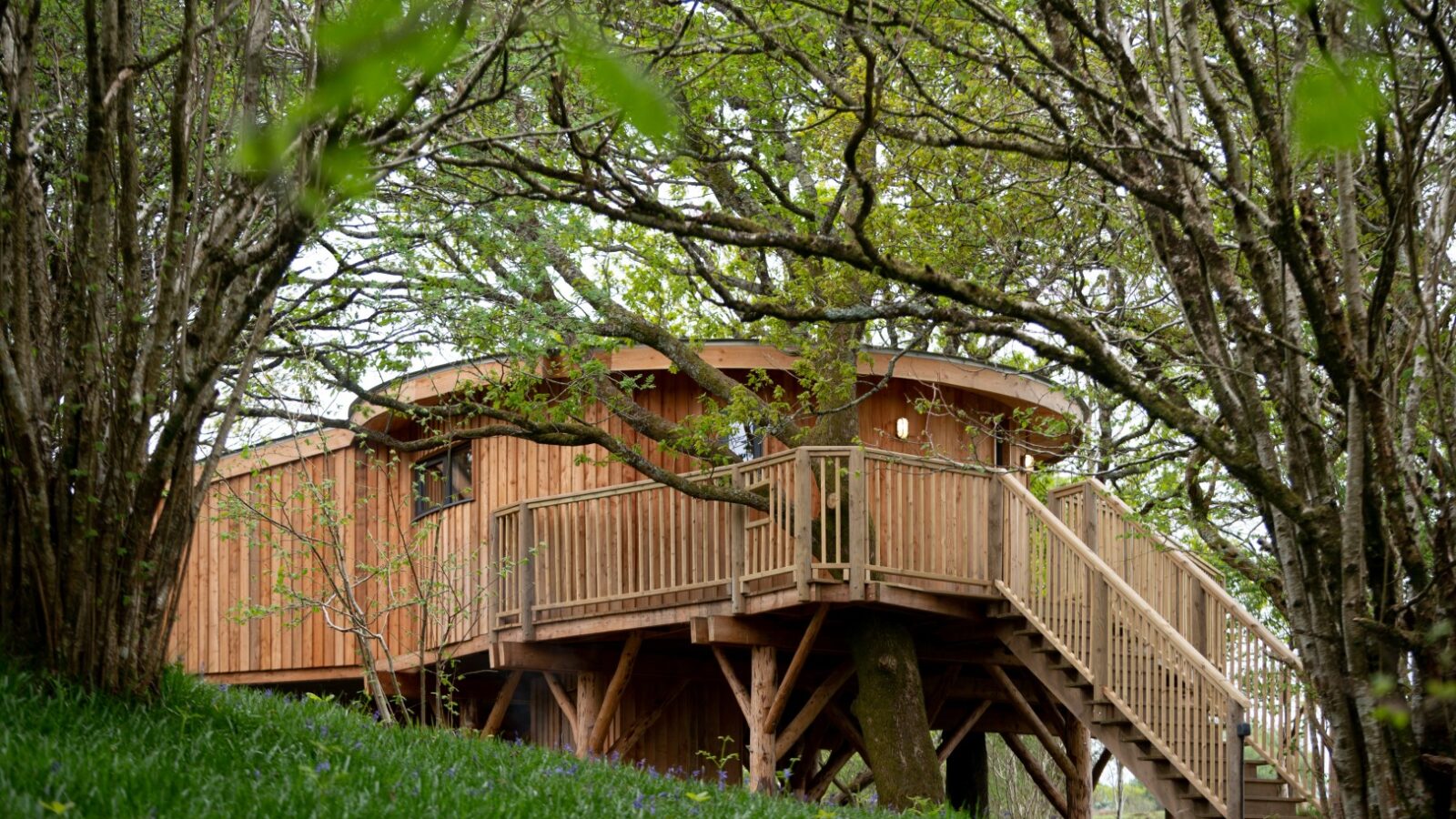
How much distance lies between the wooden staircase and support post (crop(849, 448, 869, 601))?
1329 millimetres

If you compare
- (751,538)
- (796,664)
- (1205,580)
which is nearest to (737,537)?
(751,538)

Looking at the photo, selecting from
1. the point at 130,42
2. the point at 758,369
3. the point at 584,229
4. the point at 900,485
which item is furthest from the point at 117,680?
the point at 758,369

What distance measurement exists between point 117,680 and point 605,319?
6948mm

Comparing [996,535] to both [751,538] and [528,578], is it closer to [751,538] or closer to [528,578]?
[751,538]

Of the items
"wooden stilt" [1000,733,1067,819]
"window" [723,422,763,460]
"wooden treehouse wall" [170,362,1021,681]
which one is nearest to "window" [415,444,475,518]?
"wooden treehouse wall" [170,362,1021,681]

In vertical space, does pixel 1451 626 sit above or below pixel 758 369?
below

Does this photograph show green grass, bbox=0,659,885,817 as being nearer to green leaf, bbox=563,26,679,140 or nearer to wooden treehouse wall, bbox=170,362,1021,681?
green leaf, bbox=563,26,679,140

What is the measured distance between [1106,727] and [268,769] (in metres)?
7.55

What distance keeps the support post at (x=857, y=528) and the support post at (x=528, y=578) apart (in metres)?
3.73

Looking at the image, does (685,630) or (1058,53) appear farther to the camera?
(685,630)

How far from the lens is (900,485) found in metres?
13.4

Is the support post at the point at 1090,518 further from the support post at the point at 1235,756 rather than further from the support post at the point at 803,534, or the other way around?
the support post at the point at 1235,756

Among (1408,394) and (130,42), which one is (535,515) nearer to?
(130,42)

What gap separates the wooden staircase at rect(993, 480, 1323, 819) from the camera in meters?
11.1
